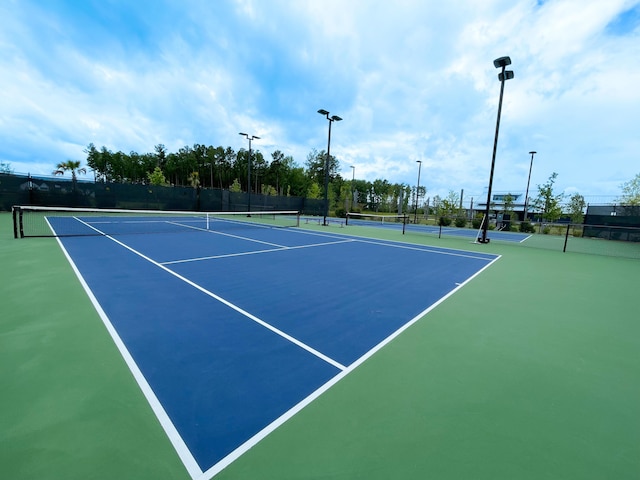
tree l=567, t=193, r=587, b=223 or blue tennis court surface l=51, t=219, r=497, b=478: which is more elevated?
tree l=567, t=193, r=587, b=223

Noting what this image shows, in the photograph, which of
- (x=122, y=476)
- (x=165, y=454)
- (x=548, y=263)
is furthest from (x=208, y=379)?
(x=548, y=263)

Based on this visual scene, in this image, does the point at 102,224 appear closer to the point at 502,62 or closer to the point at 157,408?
the point at 157,408

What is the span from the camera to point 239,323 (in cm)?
399

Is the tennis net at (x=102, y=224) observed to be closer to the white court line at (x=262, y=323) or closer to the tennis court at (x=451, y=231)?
the white court line at (x=262, y=323)

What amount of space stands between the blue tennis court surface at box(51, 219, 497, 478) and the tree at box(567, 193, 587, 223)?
85.4 feet

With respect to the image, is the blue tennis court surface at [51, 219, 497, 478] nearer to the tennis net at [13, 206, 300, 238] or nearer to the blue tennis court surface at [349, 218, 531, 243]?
the tennis net at [13, 206, 300, 238]

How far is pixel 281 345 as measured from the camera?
345cm

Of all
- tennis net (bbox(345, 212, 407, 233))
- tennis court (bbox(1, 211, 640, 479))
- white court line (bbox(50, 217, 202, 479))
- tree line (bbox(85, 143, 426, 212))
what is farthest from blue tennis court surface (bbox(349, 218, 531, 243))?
tree line (bbox(85, 143, 426, 212))

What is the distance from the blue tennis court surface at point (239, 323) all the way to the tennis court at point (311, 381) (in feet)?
0.07

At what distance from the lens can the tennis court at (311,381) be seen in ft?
6.44

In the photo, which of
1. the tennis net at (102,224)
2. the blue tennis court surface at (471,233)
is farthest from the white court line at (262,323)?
the blue tennis court surface at (471,233)

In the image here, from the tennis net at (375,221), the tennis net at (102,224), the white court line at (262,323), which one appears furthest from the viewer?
the tennis net at (375,221)

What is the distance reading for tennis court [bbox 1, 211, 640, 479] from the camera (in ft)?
6.44

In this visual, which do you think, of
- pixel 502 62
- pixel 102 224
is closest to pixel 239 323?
pixel 502 62
